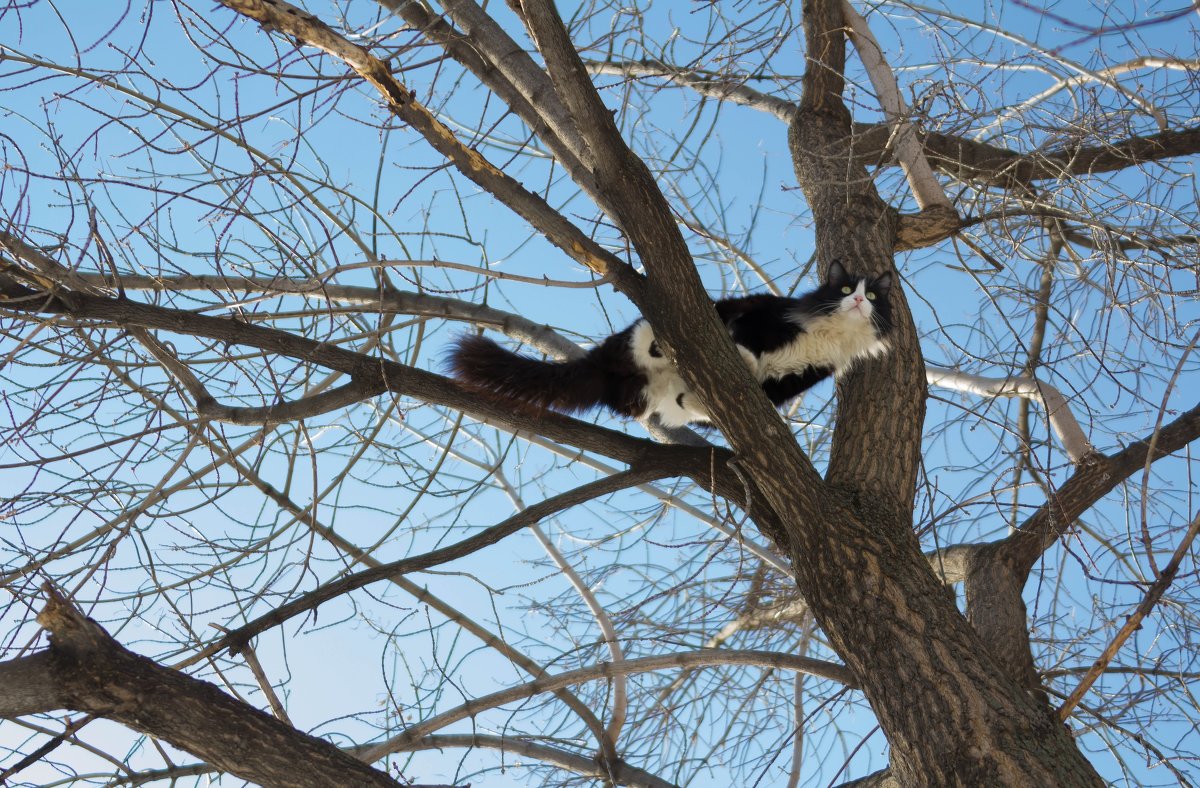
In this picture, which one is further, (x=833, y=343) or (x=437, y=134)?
(x=833, y=343)

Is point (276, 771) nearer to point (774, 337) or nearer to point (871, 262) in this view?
point (774, 337)

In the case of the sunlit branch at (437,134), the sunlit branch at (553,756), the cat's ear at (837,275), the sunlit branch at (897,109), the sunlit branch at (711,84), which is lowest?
the sunlit branch at (553,756)

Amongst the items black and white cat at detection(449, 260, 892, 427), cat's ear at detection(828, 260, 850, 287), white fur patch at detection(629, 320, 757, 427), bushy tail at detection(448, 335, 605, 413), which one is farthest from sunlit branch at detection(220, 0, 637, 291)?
cat's ear at detection(828, 260, 850, 287)

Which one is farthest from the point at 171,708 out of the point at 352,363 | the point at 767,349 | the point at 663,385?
the point at 767,349

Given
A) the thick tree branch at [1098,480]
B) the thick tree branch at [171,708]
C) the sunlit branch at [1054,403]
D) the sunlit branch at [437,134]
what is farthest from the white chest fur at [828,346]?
the thick tree branch at [171,708]

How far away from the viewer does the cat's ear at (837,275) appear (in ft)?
13.2

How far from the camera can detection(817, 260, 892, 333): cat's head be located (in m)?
3.89

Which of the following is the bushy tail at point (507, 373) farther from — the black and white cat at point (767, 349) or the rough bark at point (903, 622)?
the rough bark at point (903, 622)

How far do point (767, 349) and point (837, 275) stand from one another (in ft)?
1.37

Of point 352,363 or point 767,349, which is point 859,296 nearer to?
point 767,349

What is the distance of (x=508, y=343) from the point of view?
4680 mm

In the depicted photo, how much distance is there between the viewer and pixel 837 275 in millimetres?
4074

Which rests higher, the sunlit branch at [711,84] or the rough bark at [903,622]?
the sunlit branch at [711,84]

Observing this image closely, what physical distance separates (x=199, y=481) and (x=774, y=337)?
88.4 inches
